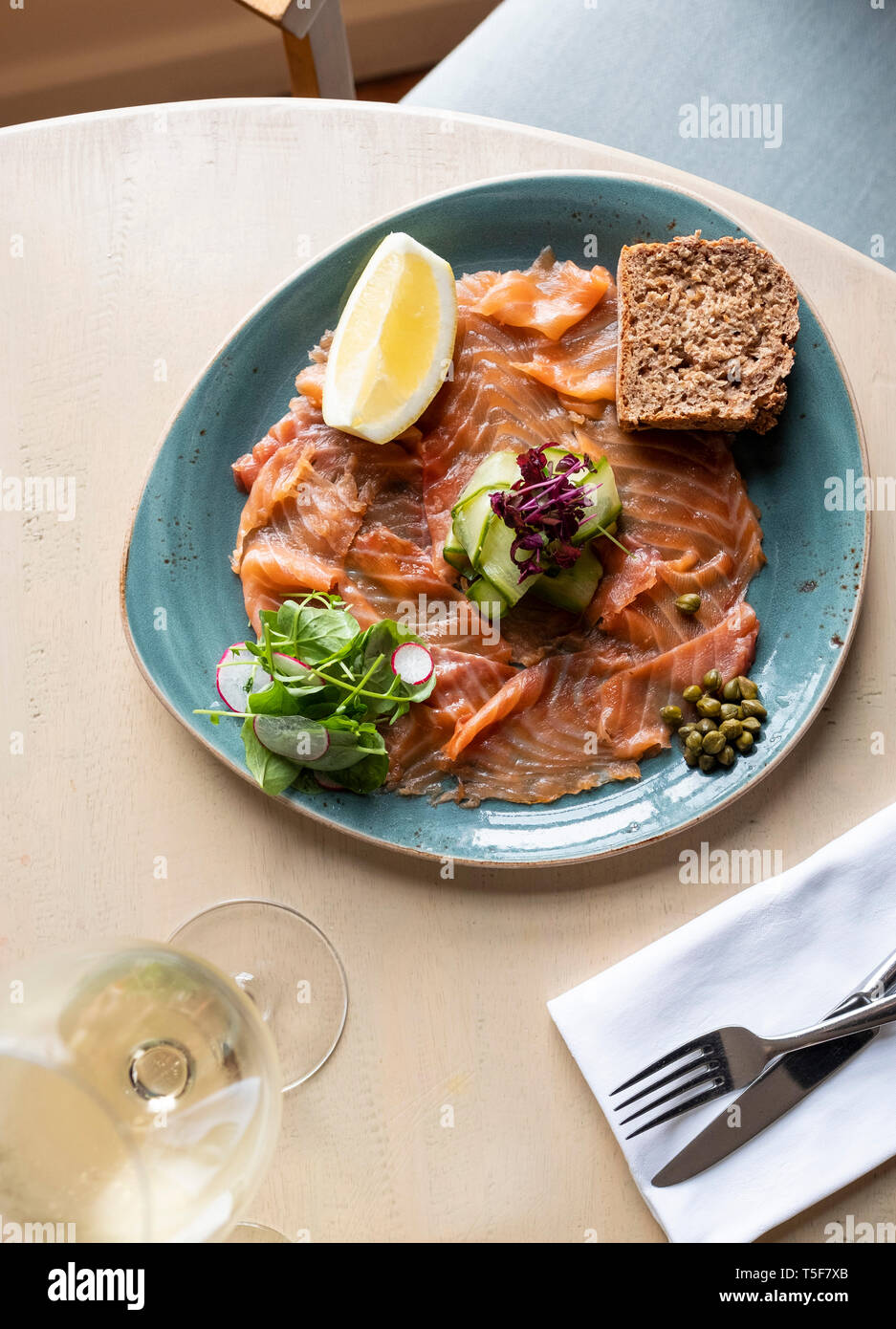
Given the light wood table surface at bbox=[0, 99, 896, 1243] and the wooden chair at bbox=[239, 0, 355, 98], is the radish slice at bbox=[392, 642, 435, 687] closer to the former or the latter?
the light wood table surface at bbox=[0, 99, 896, 1243]

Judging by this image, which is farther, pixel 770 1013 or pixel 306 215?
pixel 306 215

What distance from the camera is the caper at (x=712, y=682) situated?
1761mm

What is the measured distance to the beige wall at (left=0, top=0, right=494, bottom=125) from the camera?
2.96m

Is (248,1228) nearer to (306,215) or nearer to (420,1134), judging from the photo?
(420,1134)

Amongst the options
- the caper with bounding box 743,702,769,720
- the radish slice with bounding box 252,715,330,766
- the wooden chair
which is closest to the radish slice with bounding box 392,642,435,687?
the radish slice with bounding box 252,715,330,766

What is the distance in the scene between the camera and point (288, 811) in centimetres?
174

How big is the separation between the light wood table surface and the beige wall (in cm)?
141

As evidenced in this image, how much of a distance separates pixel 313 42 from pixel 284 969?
1633 mm

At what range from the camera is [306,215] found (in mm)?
1867

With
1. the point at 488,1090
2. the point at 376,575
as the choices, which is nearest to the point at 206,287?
the point at 376,575

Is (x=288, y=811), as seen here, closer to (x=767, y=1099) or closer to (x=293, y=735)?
(x=293, y=735)
